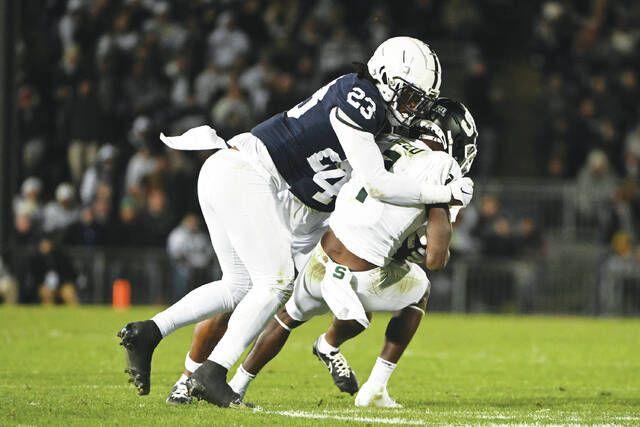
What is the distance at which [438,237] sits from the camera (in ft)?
23.9

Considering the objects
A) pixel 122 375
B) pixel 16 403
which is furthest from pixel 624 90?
pixel 16 403

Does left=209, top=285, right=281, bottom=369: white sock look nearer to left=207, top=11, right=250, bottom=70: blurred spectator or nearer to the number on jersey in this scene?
the number on jersey

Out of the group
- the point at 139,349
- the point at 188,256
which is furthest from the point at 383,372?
the point at 188,256

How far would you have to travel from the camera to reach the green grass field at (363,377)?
710cm

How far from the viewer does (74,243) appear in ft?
56.6

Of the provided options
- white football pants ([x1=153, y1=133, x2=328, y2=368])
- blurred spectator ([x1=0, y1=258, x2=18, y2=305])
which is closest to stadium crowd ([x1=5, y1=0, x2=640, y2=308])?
blurred spectator ([x1=0, y1=258, x2=18, y2=305])

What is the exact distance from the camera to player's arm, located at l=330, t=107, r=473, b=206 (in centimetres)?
703

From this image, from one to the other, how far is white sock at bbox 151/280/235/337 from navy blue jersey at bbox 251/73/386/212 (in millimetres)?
672

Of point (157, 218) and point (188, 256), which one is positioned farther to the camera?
point (157, 218)

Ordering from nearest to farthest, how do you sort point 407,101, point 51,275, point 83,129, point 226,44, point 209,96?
1. point 407,101
2. point 51,275
3. point 83,129
4. point 209,96
5. point 226,44

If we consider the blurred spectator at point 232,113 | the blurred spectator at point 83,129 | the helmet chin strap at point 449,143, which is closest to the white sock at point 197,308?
the helmet chin strap at point 449,143

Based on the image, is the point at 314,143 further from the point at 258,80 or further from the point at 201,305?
the point at 258,80

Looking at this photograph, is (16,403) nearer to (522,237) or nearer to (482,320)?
(482,320)

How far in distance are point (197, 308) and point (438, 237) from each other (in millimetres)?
1340
